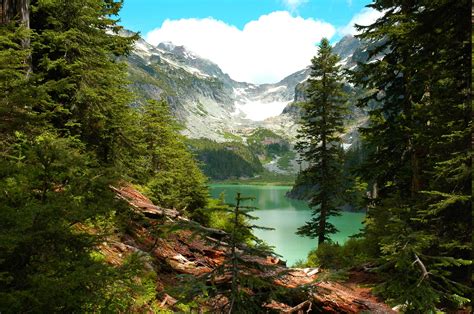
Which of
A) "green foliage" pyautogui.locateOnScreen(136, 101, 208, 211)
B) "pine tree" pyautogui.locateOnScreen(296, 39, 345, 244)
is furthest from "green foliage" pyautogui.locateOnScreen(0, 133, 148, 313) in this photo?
"pine tree" pyautogui.locateOnScreen(296, 39, 345, 244)

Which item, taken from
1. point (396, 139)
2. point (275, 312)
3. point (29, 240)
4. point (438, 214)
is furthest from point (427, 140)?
point (29, 240)

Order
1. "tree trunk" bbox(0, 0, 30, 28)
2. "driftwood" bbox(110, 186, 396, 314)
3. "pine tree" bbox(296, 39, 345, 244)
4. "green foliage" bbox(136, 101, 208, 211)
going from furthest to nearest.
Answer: "pine tree" bbox(296, 39, 345, 244) → "green foliage" bbox(136, 101, 208, 211) → "tree trunk" bbox(0, 0, 30, 28) → "driftwood" bbox(110, 186, 396, 314)

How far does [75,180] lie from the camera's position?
16.5 ft

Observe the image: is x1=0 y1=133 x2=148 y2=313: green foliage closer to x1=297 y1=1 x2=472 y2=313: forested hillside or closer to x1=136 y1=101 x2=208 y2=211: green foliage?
x1=297 y1=1 x2=472 y2=313: forested hillside

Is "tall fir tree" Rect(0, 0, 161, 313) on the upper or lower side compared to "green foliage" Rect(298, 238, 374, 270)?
upper

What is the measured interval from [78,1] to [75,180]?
31.2ft

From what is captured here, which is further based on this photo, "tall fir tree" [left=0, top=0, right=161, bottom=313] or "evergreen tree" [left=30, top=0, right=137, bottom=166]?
"evergreen tree" [left=30, top=0, right=137, bottom=166]

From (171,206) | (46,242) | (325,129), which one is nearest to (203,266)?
(46,242)

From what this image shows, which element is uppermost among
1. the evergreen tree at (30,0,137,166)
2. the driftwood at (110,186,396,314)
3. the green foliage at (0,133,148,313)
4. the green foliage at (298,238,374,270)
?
the evergreen tree at (30,0,137,166)

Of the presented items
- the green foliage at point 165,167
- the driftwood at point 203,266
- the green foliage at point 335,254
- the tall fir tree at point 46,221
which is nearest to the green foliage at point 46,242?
the tall fir tree at point 46,221

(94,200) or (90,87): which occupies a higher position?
(90,87)

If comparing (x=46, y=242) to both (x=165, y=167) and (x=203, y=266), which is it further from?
(x=165, y=167)

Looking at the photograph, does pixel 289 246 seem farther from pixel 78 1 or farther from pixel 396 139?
pixel 78 1

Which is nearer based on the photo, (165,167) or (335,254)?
(335,254)
